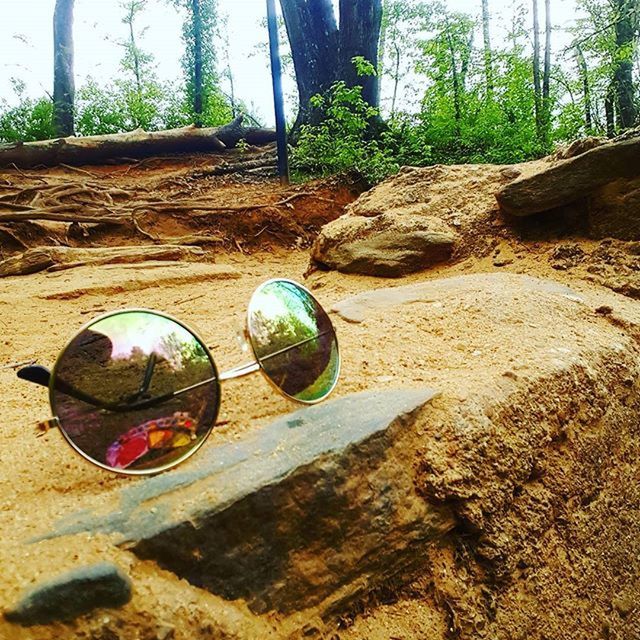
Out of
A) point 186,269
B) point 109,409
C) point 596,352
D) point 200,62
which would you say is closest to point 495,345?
point 596,352

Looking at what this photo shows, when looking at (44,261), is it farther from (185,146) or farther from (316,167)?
(185,146)

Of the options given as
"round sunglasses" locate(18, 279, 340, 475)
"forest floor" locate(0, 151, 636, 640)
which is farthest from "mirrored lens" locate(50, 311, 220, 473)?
"forest floor" locate(0, 151, 636, 640)

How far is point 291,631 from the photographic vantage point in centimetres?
98

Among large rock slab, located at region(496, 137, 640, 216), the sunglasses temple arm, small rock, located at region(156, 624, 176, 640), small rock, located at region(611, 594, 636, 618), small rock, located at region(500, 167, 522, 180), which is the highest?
small rock, located at region(500, 167, 522, 180)

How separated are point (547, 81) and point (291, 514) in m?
13.7

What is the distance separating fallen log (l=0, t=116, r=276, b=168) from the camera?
27.3ft

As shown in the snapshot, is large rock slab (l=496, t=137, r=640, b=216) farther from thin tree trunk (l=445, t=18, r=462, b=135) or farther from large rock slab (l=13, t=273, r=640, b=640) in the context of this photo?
thin tree trunk (l=445, t=18, r=462, b=135)

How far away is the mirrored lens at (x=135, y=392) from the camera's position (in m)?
0.97

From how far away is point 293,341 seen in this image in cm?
139

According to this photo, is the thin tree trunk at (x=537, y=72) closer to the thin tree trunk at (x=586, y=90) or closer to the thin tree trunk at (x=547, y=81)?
the thin tree trunk at (x=547, y=81)

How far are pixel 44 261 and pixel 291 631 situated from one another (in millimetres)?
4357

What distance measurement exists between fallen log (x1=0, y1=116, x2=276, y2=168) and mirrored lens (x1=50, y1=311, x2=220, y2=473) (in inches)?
359

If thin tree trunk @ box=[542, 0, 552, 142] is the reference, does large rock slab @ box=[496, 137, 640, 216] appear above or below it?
below

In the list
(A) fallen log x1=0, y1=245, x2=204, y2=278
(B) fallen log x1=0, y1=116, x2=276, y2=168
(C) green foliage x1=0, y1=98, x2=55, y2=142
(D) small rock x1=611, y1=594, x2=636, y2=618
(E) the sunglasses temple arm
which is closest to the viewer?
(E) the sunglasses temple arm
